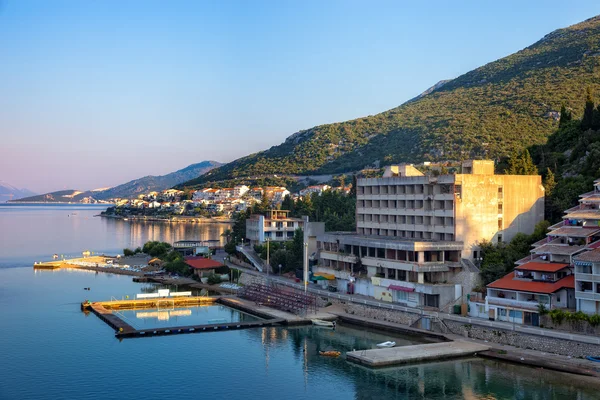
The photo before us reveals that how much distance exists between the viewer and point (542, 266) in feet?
137

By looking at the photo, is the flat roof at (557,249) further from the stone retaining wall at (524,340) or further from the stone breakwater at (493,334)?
the stone retaining wall at (524,340)

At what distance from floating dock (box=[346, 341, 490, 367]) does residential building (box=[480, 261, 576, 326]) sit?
3.50 metres

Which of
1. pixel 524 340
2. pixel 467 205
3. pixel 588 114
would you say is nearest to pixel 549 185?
pixel 467 205

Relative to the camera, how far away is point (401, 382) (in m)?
35.0

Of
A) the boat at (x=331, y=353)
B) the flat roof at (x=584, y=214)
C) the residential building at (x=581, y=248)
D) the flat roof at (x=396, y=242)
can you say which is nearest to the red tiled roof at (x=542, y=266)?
the residential building at (x=581, y=248)

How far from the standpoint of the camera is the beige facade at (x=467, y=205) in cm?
4981

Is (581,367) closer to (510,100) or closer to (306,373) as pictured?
(306,373)

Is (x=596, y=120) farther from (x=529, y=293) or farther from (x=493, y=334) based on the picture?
(x=493, y=334)

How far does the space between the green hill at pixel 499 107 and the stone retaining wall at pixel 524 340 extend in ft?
217

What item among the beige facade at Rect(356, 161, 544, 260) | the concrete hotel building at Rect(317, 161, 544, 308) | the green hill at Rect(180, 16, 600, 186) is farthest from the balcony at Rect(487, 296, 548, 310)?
the green hill at Rect(180, 16, 600, 186)

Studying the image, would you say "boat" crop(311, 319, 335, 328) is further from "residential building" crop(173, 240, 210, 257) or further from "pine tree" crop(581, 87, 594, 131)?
"pine tree" crop(581, 87, 594, 131)

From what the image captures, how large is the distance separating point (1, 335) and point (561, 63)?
387 feet

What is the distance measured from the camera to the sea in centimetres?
3350

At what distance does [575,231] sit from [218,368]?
79.1ft
